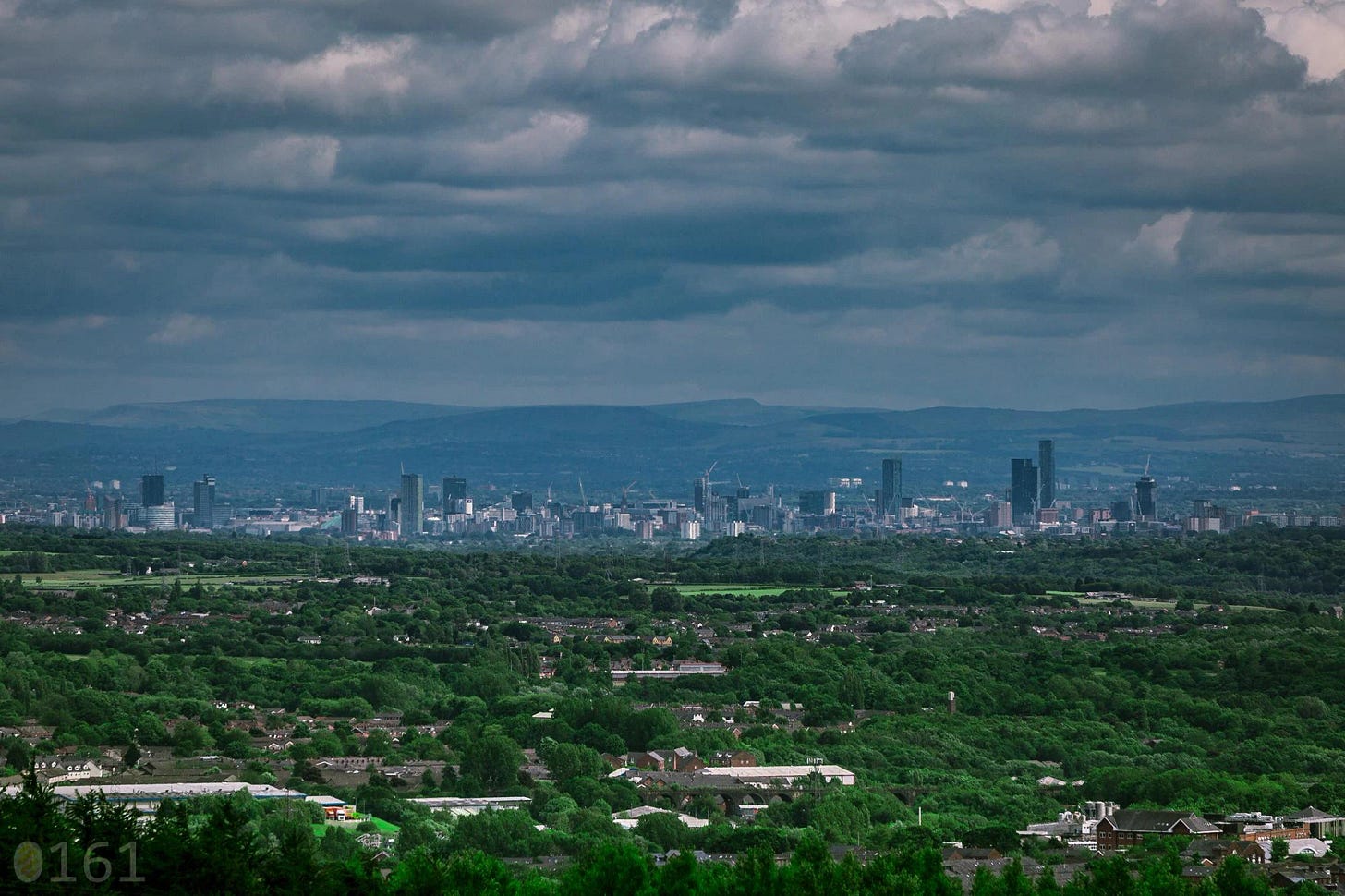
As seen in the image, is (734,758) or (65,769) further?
(734,758)

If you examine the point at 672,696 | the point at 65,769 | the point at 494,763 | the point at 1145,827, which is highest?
the point at 65,769

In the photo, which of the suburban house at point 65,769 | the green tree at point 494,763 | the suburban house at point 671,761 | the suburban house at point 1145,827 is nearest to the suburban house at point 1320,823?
the suburban house at point 1145,827

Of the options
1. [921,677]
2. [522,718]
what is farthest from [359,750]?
[921,677]

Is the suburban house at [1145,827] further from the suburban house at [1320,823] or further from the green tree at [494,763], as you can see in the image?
the green tree at [494,763]

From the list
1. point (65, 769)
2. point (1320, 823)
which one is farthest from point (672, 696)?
point (1320, 823)

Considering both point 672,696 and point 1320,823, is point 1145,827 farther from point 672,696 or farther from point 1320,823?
point 672,696

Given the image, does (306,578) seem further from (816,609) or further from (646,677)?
(646,677)

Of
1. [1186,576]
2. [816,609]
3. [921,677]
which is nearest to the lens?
[921,677]
